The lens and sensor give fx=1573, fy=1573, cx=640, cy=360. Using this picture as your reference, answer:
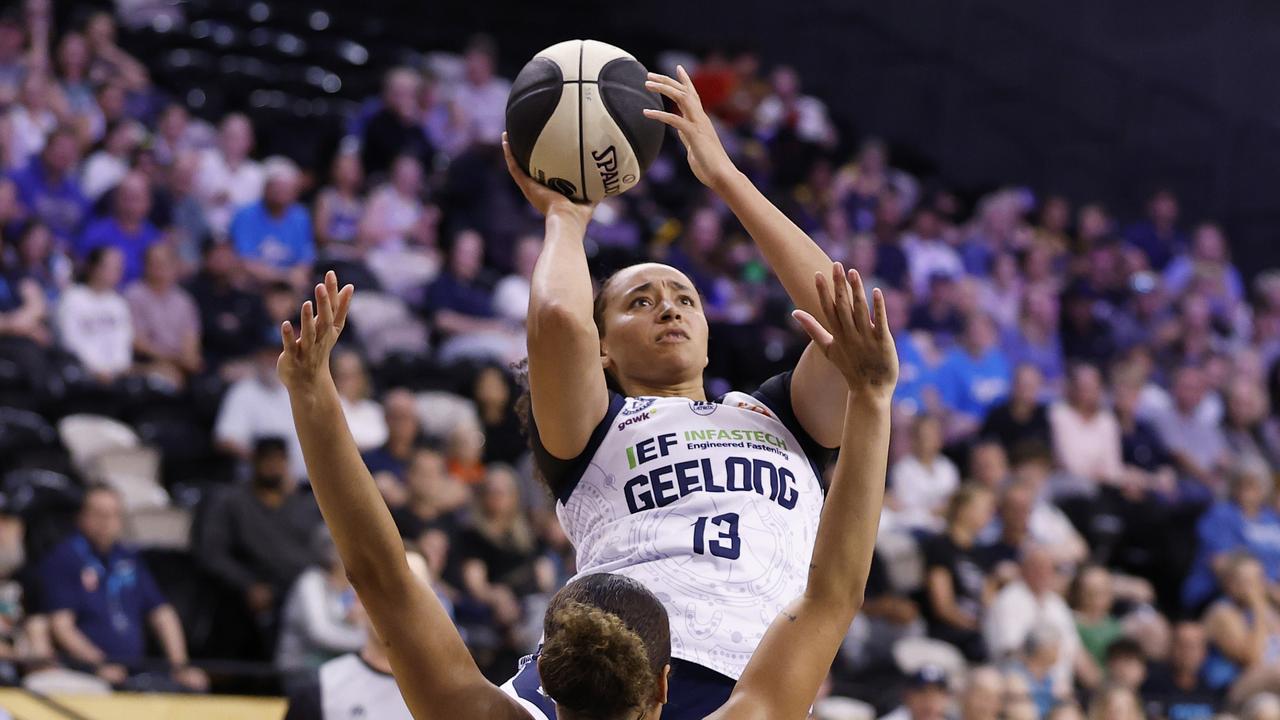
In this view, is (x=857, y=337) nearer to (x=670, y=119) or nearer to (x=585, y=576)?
(x=585, y=576)

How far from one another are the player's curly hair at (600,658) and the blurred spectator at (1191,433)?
9.34 metres

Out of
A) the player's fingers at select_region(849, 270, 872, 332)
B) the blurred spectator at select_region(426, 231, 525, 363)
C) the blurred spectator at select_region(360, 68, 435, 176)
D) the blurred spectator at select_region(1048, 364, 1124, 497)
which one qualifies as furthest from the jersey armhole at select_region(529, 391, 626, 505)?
the blurred spectator at select_region(360, 68, 435, 176)

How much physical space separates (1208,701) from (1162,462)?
320 centimetres

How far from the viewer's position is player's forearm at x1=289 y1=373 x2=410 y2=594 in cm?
290

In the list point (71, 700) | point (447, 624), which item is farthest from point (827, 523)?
point (71, 700)

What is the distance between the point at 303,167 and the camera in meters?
11.4

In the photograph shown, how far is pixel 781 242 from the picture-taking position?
359 centimetres

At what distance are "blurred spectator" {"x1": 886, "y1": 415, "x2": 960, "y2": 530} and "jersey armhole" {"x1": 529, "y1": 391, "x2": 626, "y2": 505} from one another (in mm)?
6168

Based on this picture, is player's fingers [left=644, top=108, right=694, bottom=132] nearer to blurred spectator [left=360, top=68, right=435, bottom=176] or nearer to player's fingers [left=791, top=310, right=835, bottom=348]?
player's fingers [left=791, top=310, right=835, bottom=348]

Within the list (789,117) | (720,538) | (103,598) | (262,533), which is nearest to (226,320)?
(262,533)

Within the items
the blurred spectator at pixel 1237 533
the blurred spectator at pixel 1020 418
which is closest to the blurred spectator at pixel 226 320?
the blurred spectator at pixel 1020 418

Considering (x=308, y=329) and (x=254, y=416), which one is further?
(x=254, y=416)

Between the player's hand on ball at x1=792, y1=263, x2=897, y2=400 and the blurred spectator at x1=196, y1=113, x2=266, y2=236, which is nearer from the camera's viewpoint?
the player's hand on ball at x1=792, y1=263, x2=897, y2=400

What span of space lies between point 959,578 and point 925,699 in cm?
145
